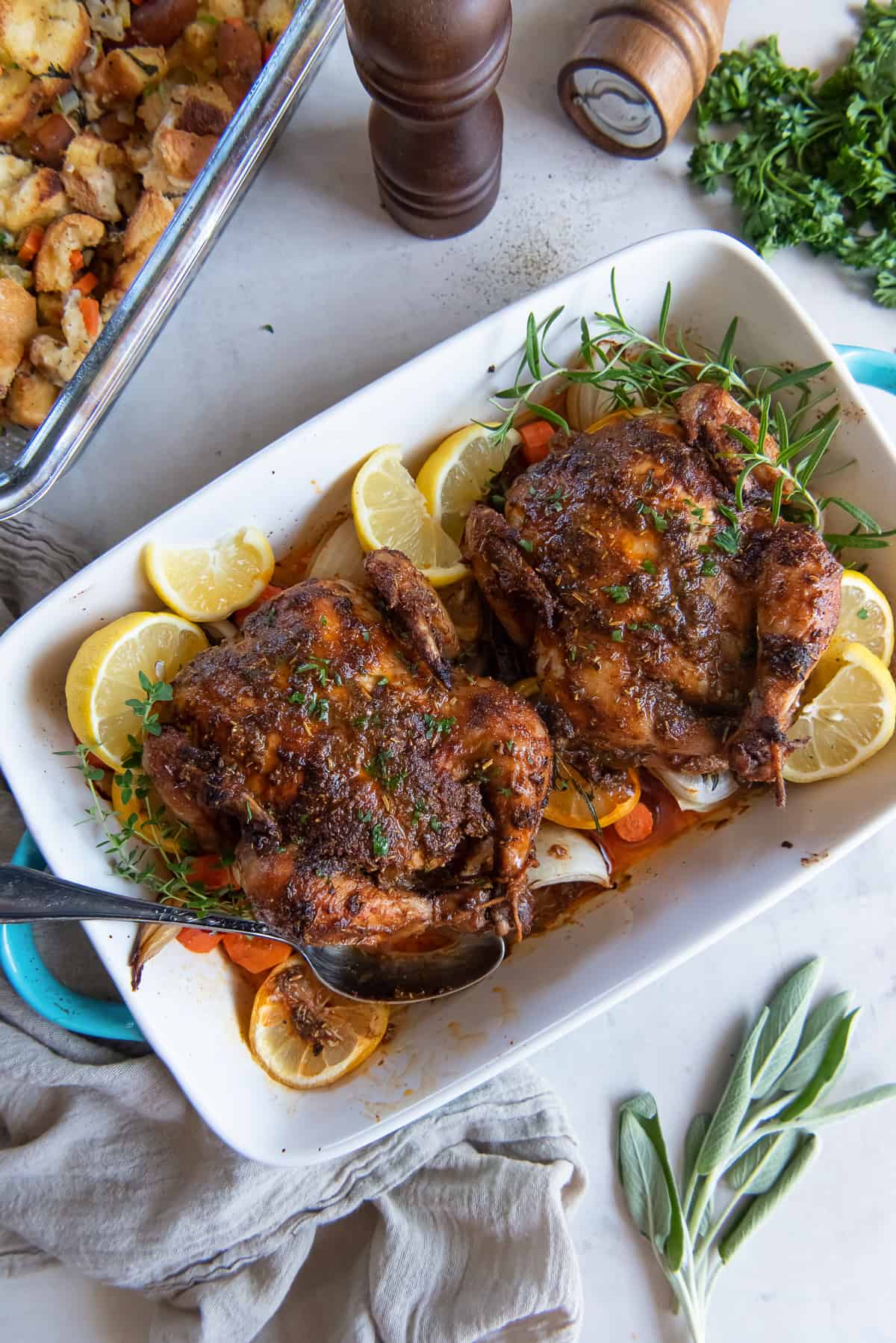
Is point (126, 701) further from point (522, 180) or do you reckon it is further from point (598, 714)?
point (522, 180)

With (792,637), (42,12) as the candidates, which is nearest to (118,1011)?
(792,637)


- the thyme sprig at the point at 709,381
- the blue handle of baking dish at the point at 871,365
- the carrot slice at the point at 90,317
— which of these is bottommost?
the carrot slice at the point at 90,317

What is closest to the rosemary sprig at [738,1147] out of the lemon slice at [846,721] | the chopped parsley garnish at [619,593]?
the lemon slice at [846,721]

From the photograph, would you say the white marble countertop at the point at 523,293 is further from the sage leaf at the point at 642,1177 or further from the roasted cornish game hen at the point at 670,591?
the roasted cornish game hen at the point at 670,591

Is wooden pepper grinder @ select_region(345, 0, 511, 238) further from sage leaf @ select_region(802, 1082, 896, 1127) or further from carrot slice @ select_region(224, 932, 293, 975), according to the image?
sage leaf @ select_region(802, 1082, 896, 1127)

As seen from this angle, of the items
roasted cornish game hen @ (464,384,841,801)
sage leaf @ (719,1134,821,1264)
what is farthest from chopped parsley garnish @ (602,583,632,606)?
sage leaf @ (719,1134,821,1264)
